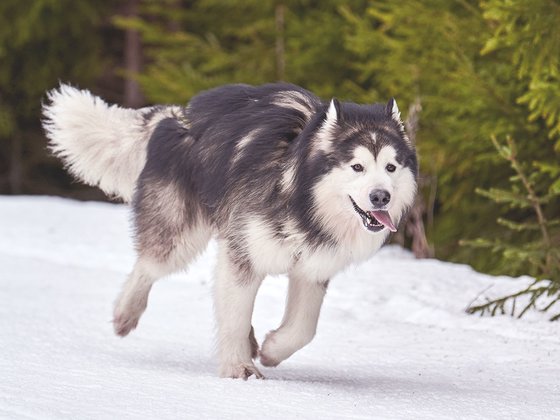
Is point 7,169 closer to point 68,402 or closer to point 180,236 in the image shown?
point 180,236

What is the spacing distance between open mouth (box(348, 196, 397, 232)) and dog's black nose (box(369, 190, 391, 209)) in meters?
0.12

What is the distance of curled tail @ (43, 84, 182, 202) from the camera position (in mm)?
6785

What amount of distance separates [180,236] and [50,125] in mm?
1386

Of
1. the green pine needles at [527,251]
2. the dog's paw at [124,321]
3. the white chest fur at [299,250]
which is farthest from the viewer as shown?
the green pine needles at [527,251]

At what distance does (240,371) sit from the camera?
555 centimetres

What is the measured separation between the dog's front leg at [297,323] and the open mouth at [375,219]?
2.25 feet

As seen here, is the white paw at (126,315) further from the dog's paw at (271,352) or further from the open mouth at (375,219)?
Result: the open mouth at (375,219)

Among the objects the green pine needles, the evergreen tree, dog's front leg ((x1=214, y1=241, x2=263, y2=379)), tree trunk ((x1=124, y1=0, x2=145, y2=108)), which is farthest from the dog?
tree trunk ((x1=124, y1=0, x2=145, y2=108))

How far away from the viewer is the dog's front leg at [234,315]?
5.59m

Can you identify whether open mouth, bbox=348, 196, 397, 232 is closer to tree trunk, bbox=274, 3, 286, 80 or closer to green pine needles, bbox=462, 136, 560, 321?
green pine needles, bbox=462, 136, 560, 321

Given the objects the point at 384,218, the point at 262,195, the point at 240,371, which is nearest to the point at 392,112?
the point at 384,218

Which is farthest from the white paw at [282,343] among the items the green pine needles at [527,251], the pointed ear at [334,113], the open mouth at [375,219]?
the green pine needles at [527,251]

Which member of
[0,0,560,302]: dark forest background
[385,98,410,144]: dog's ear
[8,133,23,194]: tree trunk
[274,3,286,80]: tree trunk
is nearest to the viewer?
[385,98,410,144]: dog's ear

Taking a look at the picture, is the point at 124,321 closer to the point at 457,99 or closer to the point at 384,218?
the point at 384,218
